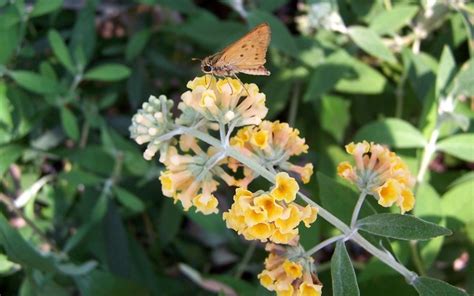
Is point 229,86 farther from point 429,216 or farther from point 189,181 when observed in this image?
point 429,216

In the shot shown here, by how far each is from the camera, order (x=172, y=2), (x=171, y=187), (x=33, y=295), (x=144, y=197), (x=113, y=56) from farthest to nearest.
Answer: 1. (x=113, y=56)
2. (x=144, y=197)
3. (x=172, y=2)
4. (x=33, y=295)
5. (x=171, y=187)

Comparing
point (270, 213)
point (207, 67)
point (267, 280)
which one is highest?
point (207, 67)

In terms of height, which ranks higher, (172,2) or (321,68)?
(172,2)

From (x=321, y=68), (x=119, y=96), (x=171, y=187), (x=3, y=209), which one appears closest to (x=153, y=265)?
(x=3, y=209)

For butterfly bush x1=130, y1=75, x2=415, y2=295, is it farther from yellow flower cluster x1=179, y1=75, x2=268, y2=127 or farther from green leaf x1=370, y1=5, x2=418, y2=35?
green leaf x1=370, y1=5, x2=418, y2=35

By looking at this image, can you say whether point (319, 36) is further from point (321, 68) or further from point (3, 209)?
point (3, 209)

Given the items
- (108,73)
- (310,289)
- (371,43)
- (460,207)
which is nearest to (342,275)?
(310,289)

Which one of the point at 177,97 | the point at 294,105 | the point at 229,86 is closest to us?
the point at 229,86
